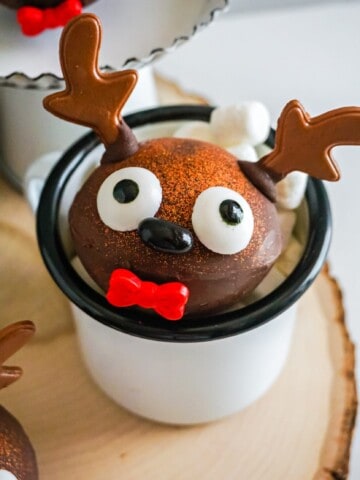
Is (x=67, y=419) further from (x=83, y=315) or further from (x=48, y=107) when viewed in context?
(x=48, y=107)

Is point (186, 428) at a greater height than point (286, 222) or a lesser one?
lesser

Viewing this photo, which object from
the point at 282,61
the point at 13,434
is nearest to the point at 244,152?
the point at 13,434

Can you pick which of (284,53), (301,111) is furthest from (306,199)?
(284,53)

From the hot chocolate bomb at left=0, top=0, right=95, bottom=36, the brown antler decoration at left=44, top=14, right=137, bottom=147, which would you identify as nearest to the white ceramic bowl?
the hot chocolate bomb at left=0, top=0, right=95, bottom=36

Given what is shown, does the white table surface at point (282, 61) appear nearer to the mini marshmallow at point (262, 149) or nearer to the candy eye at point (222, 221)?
the mini marshmallow at point (262, 149)

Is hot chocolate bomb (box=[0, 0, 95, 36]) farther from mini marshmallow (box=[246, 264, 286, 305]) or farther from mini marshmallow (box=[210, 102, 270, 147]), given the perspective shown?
mini marshmallow (box=[246, 264, 286, 305])

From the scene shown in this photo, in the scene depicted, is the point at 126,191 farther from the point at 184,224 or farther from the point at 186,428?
the point at 186,428

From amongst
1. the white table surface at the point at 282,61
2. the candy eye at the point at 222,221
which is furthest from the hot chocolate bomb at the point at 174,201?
the white table surface at the point at 282,61
